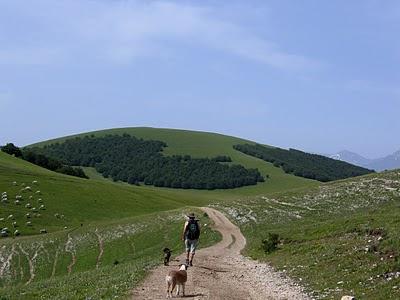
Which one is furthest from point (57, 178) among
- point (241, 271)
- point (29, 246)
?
point (241, 271)

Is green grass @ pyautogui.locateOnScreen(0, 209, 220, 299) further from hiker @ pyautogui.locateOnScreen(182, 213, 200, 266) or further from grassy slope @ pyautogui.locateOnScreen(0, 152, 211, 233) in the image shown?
hiker @ pyautogui.locateOnScreen(182, 213, 200, 266)

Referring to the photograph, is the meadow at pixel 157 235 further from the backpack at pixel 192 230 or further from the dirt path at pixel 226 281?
the backpack at pixel 192 230

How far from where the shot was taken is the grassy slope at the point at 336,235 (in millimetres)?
23719

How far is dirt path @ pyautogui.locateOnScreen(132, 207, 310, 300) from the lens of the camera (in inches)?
917

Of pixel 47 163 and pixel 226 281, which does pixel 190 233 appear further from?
pixel 47 163

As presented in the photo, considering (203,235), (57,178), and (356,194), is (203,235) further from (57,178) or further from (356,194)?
(57,178)

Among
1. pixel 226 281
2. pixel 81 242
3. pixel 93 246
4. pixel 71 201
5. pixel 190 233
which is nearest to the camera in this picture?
pixel 226 281

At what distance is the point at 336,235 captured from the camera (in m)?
36.9

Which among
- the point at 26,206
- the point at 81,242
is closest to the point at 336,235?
the point at 81,242

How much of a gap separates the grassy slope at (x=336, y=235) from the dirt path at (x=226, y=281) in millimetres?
1141

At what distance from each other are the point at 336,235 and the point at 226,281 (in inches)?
496

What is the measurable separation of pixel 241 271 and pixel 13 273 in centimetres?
3403

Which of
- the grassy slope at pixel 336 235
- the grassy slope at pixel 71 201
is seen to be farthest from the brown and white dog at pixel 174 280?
the grassy slope at pixel 71 201

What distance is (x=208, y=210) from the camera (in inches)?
2965
